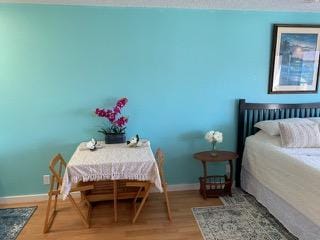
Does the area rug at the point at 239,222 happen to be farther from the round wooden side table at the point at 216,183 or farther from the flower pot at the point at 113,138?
the flower pot at the point at 113,138

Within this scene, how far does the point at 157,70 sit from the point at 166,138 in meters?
0.84

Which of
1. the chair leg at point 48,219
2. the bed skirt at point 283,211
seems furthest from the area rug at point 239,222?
the chair leg at point 48,219

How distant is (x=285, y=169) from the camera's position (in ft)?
7.88

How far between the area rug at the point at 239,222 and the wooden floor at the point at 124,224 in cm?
11

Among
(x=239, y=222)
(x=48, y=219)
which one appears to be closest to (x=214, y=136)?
(x=239, y=222)

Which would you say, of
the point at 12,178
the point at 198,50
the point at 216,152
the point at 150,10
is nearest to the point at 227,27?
the point at 198,50

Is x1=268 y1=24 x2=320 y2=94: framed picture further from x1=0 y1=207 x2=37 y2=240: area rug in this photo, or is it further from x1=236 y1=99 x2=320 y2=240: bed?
x1=0 y1=207 x2=37 y2=240: area rug

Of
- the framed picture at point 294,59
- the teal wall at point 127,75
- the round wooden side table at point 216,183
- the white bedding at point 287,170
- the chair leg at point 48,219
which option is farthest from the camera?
the framed picture at point 294,59

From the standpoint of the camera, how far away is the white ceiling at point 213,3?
2.74m

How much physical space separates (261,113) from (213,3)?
1451mm

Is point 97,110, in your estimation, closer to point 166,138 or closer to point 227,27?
point 166,138

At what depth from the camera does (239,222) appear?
254 cm

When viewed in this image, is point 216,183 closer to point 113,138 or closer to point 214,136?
point 214,136

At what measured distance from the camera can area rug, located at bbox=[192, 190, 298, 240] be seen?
232 cm
